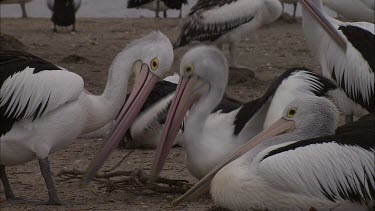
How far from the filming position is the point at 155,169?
4.85m

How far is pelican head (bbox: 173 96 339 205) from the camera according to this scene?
15.2ft

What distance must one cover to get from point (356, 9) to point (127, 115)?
3.59 metres

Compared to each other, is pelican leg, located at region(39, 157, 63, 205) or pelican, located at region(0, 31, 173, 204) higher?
pelican, located at region(0, 31, 173, 204)

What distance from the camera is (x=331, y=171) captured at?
4.31m

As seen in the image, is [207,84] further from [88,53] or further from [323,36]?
[88,53]

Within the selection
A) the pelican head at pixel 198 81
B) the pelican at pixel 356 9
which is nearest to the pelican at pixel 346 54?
the pelican at pixel 356 9

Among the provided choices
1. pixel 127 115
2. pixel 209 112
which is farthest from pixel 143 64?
pixel 209 112

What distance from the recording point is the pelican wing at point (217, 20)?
32.0 feet

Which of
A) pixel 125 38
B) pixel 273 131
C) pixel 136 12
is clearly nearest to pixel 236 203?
pixel 273 131

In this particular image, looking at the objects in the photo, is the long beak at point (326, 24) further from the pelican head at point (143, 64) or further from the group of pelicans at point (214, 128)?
the pelican head at point (143, 64)

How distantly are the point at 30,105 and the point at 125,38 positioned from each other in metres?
9.10

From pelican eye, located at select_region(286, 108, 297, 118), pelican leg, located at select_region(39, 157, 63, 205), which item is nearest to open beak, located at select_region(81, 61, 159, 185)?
pelican leg, located at select_region(39, 157, 63, 205)

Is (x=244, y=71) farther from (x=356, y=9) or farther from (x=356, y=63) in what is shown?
(x=356, y=63)

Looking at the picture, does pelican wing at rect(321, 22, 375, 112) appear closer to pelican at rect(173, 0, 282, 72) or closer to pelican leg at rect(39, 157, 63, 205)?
pelican leg at rect(39, 157, 63, 205)
